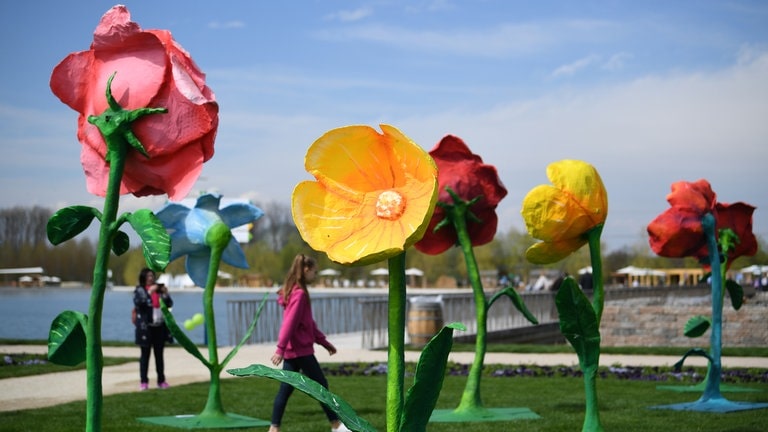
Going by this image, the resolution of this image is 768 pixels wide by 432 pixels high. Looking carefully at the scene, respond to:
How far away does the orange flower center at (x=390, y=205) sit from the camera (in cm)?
335

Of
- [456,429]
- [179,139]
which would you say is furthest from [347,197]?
[456,429]

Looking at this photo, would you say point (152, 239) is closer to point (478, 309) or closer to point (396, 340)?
point (396, 340)

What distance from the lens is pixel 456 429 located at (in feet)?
27.9

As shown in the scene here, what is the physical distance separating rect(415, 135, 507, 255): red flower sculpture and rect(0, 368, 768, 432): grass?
1724 millimetres

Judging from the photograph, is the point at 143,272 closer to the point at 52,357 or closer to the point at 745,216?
the point at 745,216

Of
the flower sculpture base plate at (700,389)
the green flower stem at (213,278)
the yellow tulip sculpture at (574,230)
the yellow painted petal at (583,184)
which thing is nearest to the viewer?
the yellow tulip sculpture at (574,230)

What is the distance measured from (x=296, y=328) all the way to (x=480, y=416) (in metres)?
1.91

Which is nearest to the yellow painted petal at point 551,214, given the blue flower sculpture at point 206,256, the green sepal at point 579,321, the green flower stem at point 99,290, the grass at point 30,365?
the green sepal at point 579,321

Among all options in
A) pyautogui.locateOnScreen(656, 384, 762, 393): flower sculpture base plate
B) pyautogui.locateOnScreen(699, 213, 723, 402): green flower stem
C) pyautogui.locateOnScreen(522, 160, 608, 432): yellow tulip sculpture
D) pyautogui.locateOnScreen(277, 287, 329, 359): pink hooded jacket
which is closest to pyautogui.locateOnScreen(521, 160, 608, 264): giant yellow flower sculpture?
pyautogui.locateOnScreen(522, 160, 608, 432): yellow tulip sculpture

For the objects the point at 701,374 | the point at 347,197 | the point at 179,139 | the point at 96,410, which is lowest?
the point at 701,374

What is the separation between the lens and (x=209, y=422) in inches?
354

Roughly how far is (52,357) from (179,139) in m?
1.11

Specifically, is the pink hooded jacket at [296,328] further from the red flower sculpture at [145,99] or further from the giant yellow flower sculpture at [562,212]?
the red flower sculpture at [145,99]

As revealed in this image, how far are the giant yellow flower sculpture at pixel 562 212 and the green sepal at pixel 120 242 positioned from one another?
8.91ft
